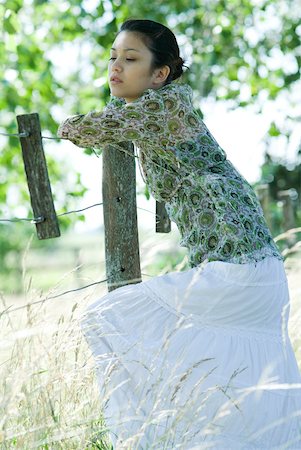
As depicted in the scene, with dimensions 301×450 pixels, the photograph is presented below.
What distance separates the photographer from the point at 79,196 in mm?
8359

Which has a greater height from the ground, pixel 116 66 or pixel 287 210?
pixel 287 210

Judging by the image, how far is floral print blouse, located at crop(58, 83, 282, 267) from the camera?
11.1ft

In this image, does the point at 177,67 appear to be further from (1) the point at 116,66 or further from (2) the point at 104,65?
(2) the point at 104,65

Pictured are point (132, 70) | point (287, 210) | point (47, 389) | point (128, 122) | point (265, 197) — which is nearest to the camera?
point (47, 389)

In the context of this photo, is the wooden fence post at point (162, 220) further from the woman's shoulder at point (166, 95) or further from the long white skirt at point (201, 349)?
the long white skirt at point (201, 349)

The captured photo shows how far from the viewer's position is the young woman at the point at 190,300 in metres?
3.20

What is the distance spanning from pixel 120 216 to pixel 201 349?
818 millimetres

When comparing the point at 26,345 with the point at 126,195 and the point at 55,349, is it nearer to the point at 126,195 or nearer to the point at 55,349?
the point at 55,349

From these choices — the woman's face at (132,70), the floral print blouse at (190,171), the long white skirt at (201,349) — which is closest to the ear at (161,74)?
the woman's face at (132,70)

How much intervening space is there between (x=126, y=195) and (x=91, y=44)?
7102 mm

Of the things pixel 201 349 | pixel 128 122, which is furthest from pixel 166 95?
pixel 201 349

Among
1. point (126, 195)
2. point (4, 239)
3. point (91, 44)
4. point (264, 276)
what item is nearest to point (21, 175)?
point (91, 44)

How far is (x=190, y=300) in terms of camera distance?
326 centimetres

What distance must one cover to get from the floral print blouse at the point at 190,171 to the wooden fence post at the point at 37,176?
0.20 metres
